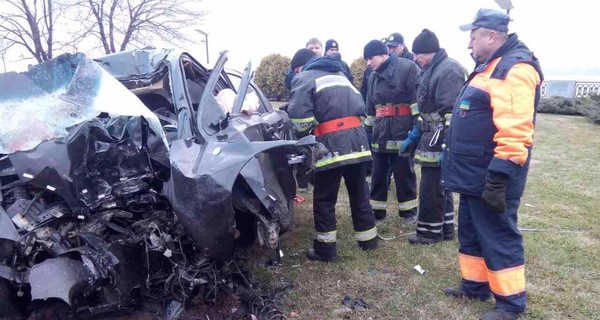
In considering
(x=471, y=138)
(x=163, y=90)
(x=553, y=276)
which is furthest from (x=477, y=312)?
(x=163, y=90)

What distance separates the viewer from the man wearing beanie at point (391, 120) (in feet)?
15.3

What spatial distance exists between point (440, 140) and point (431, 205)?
1.91 ft

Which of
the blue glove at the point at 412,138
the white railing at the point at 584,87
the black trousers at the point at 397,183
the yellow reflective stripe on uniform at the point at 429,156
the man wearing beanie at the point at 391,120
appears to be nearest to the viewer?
the yellow reflective stripe on uniform at the point at 429,156

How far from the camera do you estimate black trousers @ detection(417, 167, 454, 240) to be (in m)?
4.18

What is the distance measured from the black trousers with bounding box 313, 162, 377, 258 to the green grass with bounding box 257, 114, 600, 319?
0.20m

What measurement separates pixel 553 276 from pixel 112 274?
3127mm

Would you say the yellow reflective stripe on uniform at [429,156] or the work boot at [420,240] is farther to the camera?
the work boot at [420,240]

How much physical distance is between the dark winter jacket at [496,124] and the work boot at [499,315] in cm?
73

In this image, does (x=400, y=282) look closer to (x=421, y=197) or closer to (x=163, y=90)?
(x=421, y=197)

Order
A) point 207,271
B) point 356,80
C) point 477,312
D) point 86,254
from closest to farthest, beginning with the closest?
point 86,254 → point 207,271 → point 477,312 → point 356,80

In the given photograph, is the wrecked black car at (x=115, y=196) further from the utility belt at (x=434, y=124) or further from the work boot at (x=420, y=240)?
the work boot at (x=420, y=240)

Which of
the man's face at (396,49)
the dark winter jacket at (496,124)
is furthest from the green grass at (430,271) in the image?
the man's face at (396,49)

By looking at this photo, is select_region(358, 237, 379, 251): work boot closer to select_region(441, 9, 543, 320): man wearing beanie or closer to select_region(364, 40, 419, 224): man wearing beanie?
select_region(364, 40, 419, 224): man wearing beanie

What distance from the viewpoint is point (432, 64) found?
13.9 feet
